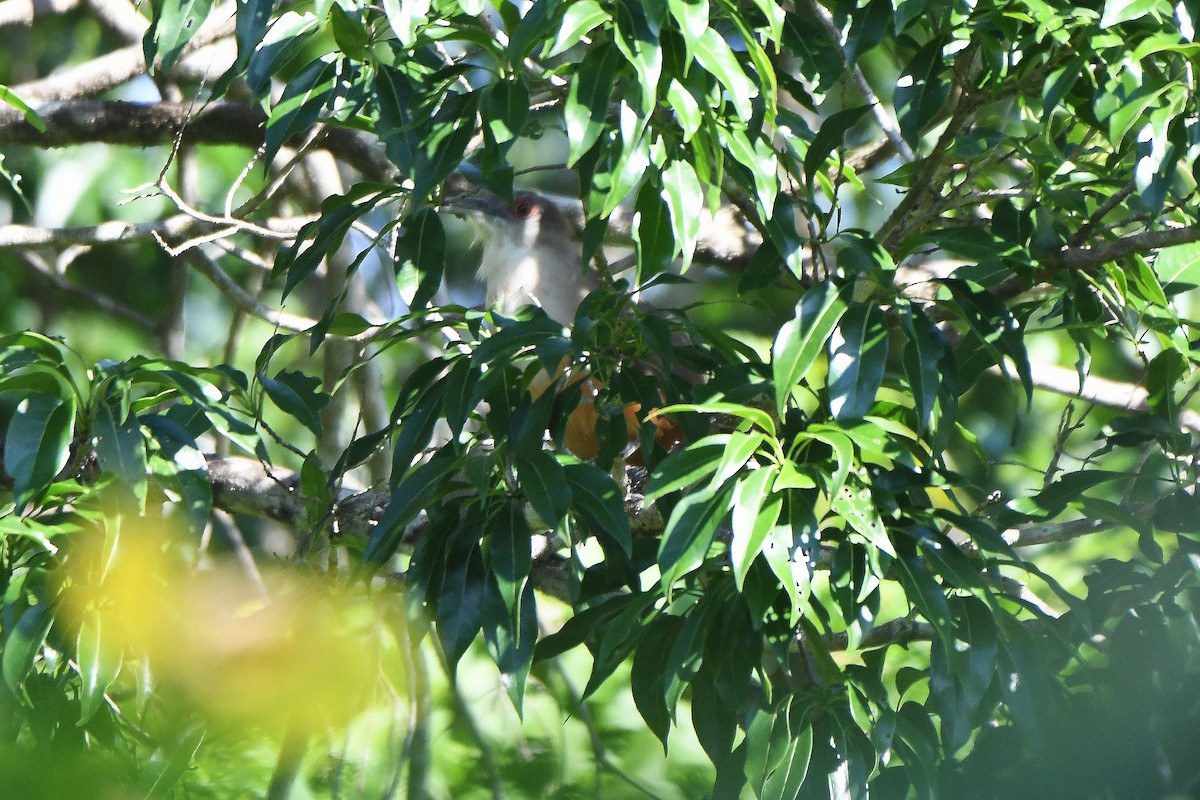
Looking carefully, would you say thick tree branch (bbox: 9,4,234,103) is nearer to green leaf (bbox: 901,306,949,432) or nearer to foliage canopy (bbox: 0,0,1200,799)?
foliage canopy (bbox: 0,0,1200,799)

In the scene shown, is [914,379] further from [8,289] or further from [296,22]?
[8,289]

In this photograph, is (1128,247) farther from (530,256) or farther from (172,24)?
(530,256)

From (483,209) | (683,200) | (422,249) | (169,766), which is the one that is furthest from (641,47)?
(483,209)

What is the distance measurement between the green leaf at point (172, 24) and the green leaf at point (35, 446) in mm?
480

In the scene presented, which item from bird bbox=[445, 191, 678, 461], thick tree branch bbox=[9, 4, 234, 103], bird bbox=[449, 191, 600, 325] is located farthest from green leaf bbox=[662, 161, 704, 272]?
thick tree branch bbox=[9, 4, 234, 103]

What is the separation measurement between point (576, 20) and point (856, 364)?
21.4 inches

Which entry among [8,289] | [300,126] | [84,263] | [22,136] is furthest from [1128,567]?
[84,263]

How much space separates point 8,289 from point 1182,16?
13.7ft

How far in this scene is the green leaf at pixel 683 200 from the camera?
1489mm

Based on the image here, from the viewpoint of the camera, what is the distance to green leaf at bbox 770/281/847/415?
1444 mm

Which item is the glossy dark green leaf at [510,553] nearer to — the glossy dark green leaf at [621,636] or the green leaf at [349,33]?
the glossy dark green leaf at [621,636]

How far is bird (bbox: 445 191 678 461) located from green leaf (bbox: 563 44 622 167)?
1.63m

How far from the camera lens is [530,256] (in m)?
3.42

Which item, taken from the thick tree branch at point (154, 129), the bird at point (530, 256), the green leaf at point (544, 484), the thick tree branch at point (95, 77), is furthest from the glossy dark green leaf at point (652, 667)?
Answer: the thick tree branch at point (95, 77)
